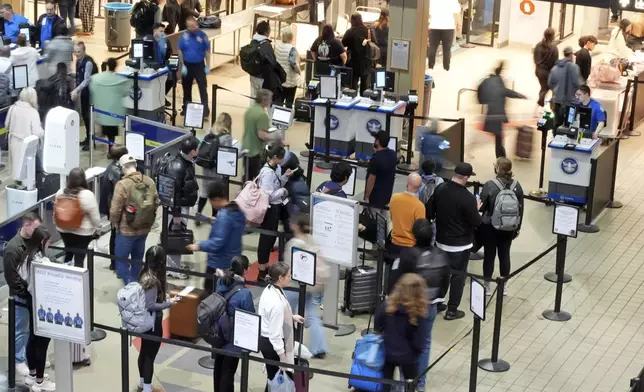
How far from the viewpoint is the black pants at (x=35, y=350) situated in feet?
34.0

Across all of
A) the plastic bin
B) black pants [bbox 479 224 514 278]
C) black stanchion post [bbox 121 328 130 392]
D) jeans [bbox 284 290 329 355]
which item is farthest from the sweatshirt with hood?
black stanchion post [bbox 121 328 130 392]

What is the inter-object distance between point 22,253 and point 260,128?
16.7 ft

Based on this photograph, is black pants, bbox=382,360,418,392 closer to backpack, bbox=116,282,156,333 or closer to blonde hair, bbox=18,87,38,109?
backpack, bbox=116,282,156,333

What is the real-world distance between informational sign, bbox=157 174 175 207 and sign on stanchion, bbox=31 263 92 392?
140 inches

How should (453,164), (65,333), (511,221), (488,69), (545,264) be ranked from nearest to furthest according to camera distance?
(65,333), (511,221), (545,264), (453,164), (488,69)

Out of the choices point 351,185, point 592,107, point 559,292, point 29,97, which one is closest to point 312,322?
point 351,185

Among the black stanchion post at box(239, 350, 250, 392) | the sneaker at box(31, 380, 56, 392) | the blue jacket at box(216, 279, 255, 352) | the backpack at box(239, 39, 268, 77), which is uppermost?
the backpack at box(239, 39, 268, 77)

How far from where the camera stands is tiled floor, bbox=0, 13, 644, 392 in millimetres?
11188

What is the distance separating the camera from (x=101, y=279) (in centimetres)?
1321

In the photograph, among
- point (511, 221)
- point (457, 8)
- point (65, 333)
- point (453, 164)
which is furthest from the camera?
point (457, 8)

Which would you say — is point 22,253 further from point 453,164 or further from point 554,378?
point 453,164

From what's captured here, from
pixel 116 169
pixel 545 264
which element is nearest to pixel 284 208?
pixel 116 169

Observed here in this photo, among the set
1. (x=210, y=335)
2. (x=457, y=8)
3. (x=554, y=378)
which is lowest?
(x=554, y=378)

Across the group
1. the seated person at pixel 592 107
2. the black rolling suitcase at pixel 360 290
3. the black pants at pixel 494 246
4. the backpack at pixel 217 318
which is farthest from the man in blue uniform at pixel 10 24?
the backpack at pixel 217 318
